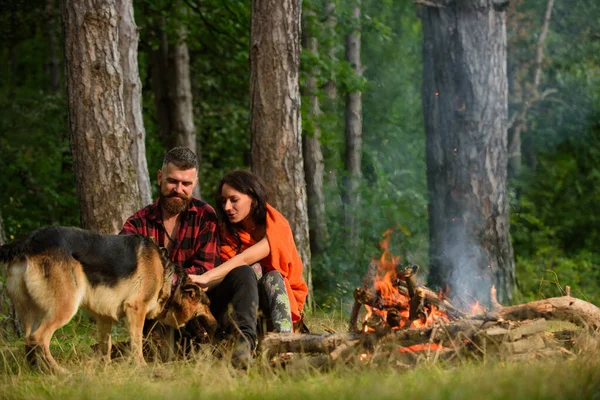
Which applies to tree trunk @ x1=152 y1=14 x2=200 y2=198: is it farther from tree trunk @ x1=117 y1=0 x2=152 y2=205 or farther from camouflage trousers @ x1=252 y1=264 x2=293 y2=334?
camouflage trousers @ x1=252 y1=264 x2=293 y2=334

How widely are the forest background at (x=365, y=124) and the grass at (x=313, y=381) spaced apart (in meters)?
2.01

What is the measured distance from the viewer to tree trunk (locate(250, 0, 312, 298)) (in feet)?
33.4

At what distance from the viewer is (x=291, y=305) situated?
723cm

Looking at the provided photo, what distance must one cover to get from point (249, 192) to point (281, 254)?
1.93 ft

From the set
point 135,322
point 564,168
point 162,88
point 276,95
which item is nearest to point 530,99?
point 564,168

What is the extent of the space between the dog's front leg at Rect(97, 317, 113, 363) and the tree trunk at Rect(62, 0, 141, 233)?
199 cm

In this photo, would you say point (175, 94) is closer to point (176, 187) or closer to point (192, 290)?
point (176, 187)

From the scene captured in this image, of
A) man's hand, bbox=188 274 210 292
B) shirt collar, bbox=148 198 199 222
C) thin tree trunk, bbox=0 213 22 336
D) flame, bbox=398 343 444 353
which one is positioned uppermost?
shirt collar, bbox=148 198 199 222

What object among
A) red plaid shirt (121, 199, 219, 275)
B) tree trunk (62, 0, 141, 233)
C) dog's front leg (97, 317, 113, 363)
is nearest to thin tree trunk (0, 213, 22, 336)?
tree trunk (62, 0, 141, 233)

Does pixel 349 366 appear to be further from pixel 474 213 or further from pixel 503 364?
pixel 474 213

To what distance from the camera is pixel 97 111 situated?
888cm

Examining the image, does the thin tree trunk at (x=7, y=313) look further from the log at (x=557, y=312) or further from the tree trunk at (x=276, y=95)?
the log at (x=557, y=312)

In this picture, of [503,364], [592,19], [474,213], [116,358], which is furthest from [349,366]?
[592,19]

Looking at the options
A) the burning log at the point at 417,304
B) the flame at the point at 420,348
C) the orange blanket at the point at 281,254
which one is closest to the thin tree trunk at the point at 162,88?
the orange blanket at the point at 281,254
